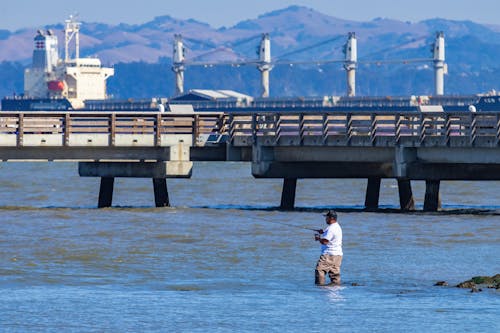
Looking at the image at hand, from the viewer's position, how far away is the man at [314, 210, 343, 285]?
2345 centimetres

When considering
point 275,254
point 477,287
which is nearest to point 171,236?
point 275,254

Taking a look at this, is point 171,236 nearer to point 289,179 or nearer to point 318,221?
point 318,221

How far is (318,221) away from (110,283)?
13.6 metres

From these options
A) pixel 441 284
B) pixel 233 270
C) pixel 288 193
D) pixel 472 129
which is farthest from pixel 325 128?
pixel 441 284

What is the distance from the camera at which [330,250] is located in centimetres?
2359

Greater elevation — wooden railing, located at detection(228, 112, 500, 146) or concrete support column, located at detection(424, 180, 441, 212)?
wooden railing, located at detection(228, 112, 500, 146)

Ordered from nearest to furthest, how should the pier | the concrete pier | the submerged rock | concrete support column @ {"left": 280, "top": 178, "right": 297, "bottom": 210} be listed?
the submerged rock → the pier → the concrete pier → concrete support column @ {"left": 280, "top": 178, "right": 297, "bottom": 210}

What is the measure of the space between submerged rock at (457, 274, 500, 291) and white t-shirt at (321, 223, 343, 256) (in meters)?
2.11

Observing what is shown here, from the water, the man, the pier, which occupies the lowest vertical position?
the water

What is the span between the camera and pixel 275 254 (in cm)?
2981

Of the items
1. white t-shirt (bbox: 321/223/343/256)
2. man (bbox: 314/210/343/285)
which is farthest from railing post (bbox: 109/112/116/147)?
white t-shirt (bbox: 321/223/343/256)

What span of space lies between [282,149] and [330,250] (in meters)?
17.2

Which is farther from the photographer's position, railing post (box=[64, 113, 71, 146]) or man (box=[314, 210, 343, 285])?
railing post (box=[64, 113, 71, 146])

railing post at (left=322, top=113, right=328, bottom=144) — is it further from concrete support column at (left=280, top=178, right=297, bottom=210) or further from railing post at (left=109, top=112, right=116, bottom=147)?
railing post at (left=109, top=112, right=116, bottom=147)
